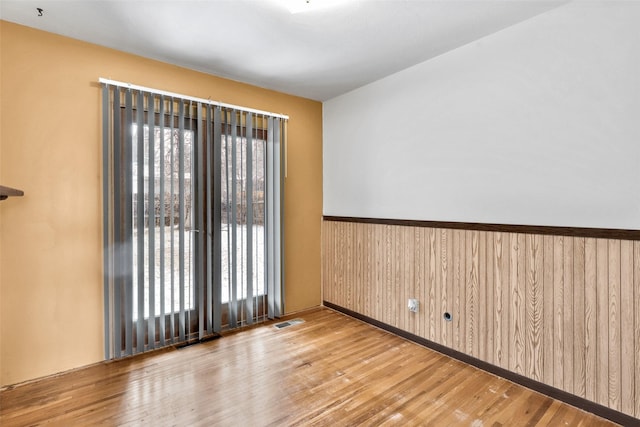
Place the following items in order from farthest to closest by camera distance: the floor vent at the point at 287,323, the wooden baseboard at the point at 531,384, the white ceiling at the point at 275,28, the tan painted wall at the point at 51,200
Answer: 1. the floor vent at the point at 287,323
2. the tan painted wall at the point at 51,200
3. the white ceiling at the point at 275,28
4. the wooden baseboard at the point at 531,384

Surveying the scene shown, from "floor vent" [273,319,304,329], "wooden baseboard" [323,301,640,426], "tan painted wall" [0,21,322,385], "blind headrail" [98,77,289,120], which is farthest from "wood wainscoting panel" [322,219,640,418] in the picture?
"tan painted wall" [0,21,322,385]

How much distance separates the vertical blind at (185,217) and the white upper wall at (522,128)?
1.33 meters

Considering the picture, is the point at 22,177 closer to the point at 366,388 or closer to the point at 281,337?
the point at 281,337

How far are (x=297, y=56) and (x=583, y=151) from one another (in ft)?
7.70

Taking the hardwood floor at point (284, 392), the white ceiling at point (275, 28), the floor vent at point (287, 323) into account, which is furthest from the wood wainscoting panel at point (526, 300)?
the white ceiling at point (275, 28)

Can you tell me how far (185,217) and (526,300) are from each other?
297cm

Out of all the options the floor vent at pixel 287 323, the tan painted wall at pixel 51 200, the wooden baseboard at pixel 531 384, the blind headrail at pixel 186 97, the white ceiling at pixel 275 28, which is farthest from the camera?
the floor vent at pixel 287 323

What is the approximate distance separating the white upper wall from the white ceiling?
0.72ft

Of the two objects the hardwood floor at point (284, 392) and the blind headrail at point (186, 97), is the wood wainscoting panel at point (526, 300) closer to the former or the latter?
the hardwood floor at point (284, 392)

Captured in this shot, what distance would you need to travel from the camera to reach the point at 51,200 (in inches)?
97.4

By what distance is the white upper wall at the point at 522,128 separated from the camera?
77.3 inches

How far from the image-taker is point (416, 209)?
3107 millimetres

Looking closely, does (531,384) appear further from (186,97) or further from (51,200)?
(51,200)

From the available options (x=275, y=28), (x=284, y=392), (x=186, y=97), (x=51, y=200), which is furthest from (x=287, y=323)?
(x=275, y=28)
